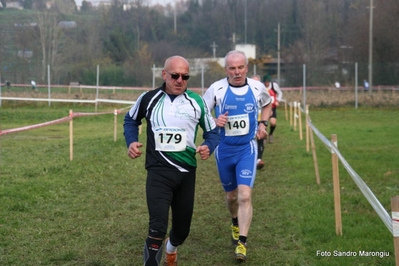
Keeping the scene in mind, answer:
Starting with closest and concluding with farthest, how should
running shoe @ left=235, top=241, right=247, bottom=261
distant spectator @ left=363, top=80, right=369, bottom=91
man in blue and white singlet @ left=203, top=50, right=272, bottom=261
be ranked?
running shoe @ left=235, top=241, right=247, bottom=261 → man in blue and white singlet @ left=203, top=50, right=272, bottom=261 → distant spectator @ left=363, top=80, right=369, bottom=91

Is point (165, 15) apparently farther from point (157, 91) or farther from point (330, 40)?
point (157, 91)

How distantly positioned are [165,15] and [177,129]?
73.5 metres

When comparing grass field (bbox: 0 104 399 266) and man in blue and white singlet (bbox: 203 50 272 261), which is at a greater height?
man in blue and white singlet (bbox: 203 50 272 261)

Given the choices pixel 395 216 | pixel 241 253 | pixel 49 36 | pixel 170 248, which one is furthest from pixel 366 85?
pixel 395 216

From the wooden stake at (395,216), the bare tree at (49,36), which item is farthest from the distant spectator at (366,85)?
the wooden stake at (395,216)

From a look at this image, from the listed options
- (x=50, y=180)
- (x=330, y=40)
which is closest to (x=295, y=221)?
(x=50, y=180)

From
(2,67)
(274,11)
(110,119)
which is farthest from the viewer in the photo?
(274,11)

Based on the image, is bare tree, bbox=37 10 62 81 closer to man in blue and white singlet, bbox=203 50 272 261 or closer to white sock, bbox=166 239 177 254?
man in blue and white singlet, bbox=203 50 272 261

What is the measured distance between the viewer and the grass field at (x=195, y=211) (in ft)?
22.8

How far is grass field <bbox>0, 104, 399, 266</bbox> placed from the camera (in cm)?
696

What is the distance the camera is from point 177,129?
5.87m

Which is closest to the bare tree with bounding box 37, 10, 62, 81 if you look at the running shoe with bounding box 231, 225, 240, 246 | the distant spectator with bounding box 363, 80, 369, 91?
the distant spectator with bounding box 363, 80, 369, 91

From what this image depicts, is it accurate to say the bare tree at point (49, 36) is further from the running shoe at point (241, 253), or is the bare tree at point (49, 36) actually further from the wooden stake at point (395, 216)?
the wooden stake at point (395, 216)

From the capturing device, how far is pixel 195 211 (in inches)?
374
